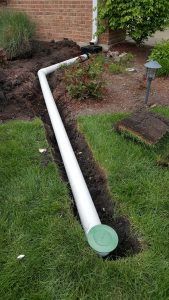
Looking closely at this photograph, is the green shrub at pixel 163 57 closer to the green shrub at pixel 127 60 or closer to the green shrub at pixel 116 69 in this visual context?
the green shrub at pixel 116 69

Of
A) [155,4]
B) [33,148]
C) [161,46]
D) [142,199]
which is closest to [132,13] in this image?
[155,4]

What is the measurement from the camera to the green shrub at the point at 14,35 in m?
7.10

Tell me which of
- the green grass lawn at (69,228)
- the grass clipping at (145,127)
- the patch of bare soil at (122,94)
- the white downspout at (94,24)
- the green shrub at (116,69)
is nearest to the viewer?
the green grass lawn at (69,228)

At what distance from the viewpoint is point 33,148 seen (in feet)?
12.0

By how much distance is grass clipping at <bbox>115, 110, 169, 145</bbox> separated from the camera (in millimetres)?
3545

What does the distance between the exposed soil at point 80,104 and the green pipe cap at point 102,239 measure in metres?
0.24

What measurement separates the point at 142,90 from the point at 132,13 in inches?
82.5

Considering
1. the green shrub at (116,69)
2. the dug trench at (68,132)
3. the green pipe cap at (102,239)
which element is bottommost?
the dug trench at (68,132)

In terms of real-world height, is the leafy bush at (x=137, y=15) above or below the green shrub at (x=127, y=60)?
above

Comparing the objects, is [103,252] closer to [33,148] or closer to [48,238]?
[48,238]

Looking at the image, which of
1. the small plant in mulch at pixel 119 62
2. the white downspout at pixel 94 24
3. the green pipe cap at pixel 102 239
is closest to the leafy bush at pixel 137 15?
the white downspout at pixel 94 24

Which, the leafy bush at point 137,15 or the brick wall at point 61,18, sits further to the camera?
the brick wall at point 61,18

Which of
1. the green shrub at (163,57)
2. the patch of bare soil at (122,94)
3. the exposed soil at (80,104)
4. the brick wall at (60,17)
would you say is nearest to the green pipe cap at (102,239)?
the exposed soil at (80,104)

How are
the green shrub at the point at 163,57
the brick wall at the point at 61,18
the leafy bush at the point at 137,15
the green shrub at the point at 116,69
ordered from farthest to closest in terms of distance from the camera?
1. the brick wall at the point at 61,18
2. the leafy bush at the point at 137,15
3. the green shrub at the point at 116,69
4. the green shrub at the point at 163,57
